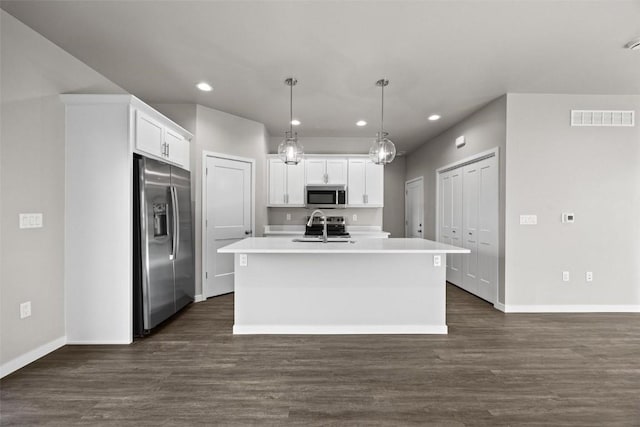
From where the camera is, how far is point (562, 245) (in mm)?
3824

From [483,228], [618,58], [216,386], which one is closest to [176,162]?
[216,386]

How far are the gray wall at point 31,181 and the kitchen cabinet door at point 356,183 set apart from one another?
4.17 m

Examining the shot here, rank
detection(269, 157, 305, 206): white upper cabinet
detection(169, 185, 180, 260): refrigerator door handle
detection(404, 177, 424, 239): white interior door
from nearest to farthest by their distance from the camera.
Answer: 1. detection(169, 185, 180, 260): refrigerator door handle
2. detection(269, 157, 305, 206): white upper cabinet
3. detection(404, 177, 424, 239): white interior door

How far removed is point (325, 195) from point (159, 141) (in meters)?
3.01

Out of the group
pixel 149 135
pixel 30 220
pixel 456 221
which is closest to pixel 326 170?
pixel 456 221

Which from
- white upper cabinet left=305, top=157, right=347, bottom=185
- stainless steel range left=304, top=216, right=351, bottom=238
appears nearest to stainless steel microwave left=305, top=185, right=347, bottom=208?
white upper cabinet left=305, top=157, right=347, bottom=185

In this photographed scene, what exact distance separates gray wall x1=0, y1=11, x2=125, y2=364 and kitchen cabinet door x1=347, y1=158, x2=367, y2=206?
4.17 m

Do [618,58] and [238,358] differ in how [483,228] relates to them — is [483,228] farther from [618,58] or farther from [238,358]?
[238,358]

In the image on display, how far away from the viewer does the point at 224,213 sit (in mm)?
4586

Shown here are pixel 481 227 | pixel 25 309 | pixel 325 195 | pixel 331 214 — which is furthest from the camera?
pixel 331 214

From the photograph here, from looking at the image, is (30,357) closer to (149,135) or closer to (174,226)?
(174,226)

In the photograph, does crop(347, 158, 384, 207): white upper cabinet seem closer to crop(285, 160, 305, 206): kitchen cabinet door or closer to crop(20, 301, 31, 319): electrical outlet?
crop(285, 160, 305, 206): kitchen cabinet door

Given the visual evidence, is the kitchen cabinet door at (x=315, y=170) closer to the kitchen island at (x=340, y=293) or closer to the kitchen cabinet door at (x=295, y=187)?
the kitchen cabinet door at (x=295, y=187)

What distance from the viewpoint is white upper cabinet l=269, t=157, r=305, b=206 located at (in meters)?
5.68
